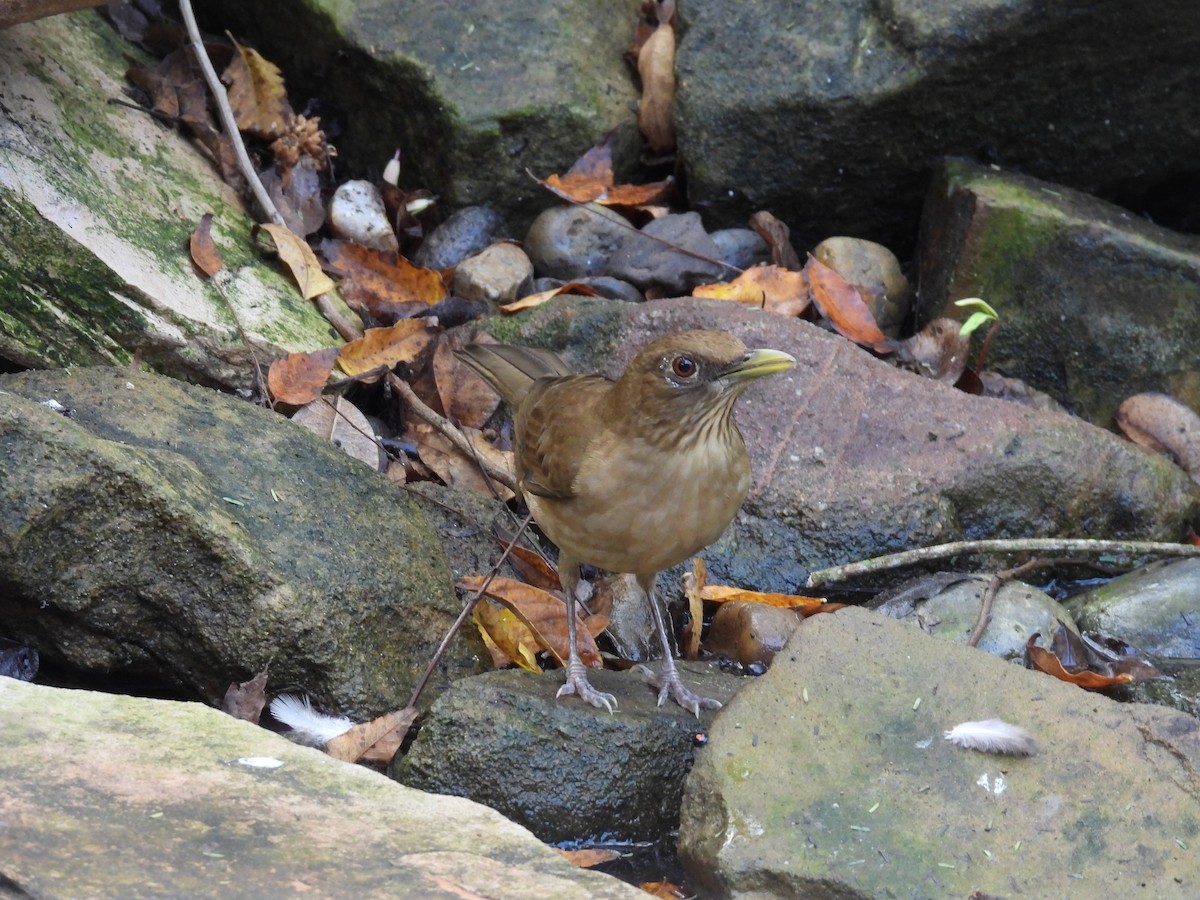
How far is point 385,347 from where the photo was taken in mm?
6676

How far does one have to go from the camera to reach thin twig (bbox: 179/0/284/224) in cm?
707

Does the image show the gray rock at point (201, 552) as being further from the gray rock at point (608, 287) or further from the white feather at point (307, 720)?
the gray rock at point (608, 287)

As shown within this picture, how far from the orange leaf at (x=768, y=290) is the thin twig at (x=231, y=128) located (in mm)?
2169

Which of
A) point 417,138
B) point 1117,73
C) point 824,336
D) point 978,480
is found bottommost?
point 978,480

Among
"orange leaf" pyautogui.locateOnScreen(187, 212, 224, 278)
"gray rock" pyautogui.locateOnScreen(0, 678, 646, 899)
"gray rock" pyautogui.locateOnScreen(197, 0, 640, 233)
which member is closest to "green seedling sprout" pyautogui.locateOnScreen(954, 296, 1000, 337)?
"gray rock" pyautogui.locateOnScreen(197, 0, 640, 233)

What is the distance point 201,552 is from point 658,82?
4.69 metres

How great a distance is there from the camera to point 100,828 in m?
2.94

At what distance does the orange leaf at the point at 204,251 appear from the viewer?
6324 mm

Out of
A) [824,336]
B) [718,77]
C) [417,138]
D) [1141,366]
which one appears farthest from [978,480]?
[417,138]

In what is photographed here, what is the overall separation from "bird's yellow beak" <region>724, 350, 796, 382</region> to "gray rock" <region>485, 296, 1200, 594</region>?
1577 millimetres

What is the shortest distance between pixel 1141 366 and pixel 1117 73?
148 centimetres

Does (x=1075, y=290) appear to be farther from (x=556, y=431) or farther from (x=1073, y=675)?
(x=556, y=431)

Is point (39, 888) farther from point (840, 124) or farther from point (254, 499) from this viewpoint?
point (840, 124)

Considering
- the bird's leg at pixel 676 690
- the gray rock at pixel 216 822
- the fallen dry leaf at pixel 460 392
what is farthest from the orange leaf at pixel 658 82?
the gray rock at pixel 216 822
